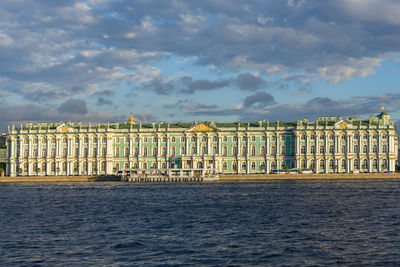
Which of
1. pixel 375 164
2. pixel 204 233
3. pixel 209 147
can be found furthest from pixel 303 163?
pixel 204 233

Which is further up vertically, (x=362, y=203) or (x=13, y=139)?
(x=13, y=139)

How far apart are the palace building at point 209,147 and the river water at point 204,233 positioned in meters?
49.6

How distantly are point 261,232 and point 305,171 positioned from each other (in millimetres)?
68628

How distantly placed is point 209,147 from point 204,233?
72197 mm

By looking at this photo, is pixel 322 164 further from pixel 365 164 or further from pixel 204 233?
pixel 204 233

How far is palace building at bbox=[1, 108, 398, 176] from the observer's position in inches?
3957

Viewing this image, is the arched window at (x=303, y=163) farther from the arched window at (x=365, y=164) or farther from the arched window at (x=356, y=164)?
the arched window at (x=365, y=164)

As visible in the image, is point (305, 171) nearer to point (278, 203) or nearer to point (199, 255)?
point (278, 203)

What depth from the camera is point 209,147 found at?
105 m

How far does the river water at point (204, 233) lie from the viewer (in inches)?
1008

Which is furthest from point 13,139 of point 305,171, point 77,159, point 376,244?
point 376,244

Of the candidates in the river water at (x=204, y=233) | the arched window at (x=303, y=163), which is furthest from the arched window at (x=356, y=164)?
the river water at (x=204, y=233)

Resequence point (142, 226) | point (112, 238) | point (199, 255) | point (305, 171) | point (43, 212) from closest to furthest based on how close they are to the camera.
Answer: point (199, 255), point (112, 238), point (142, 226), point (43, 212), point (305, 171)

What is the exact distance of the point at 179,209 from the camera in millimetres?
45750
